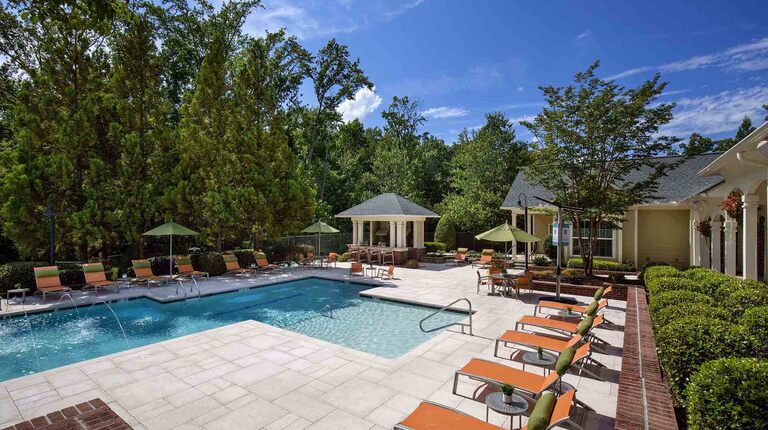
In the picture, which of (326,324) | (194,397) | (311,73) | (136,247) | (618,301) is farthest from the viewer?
(311,73)

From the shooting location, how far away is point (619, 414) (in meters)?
3.88

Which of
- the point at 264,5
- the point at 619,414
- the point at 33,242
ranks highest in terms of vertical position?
the point at 264,5

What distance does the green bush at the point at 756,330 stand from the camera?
4461 millimetres

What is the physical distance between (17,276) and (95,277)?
7.13 ft

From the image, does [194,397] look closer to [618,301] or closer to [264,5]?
[618,301]

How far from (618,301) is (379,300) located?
7977 mm

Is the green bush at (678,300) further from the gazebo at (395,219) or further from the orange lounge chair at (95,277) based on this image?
the orange lounge chair at (95,277)

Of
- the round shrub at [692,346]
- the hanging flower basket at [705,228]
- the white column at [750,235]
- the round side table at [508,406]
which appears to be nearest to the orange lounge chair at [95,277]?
the round side table at [508,406]

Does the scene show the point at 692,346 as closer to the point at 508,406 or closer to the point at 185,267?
the point at 508,406

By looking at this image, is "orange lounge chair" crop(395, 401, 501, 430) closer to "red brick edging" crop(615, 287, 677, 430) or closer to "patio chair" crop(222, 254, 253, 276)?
"red brick edging" crop(615, 287, 677, 430)

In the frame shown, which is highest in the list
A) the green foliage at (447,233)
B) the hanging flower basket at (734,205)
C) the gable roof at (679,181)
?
the gable roof at (679,181)

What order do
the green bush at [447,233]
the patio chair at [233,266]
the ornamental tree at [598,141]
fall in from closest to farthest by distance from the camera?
the ornamental tree at [598,141] < the patio chair at [233,266] < the green bush at [447,233]

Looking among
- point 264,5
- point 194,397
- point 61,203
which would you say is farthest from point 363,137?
point 194,397

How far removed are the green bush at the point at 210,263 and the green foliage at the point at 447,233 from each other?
48.7ft
